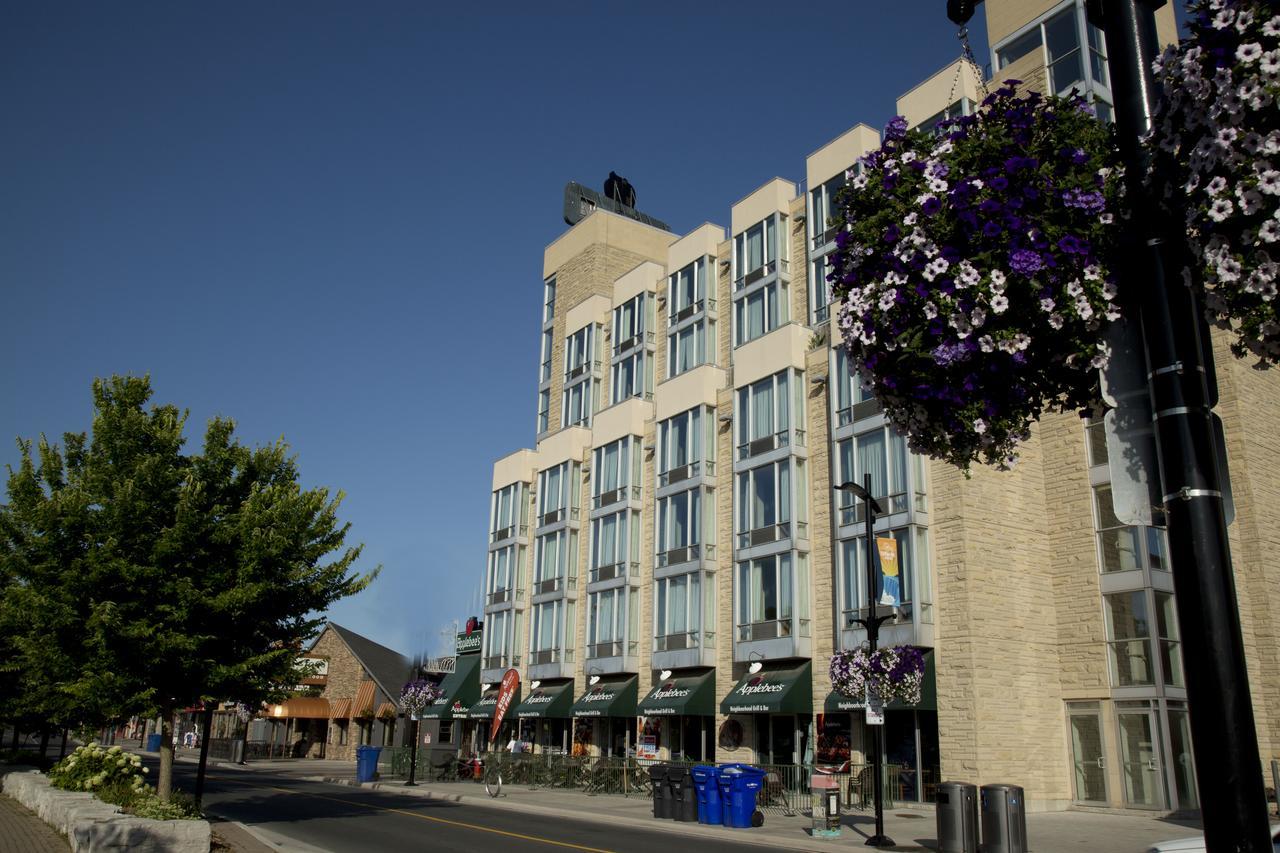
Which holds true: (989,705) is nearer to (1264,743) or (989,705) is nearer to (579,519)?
(1264,743)

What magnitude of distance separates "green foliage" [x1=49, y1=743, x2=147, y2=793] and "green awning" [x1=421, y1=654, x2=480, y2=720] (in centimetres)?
2587

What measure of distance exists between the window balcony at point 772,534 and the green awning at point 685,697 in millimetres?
4581

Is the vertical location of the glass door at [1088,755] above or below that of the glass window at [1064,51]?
below

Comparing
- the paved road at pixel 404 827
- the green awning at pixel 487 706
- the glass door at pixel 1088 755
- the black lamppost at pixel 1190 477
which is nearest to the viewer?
the black lamppost at pixel 1190 477

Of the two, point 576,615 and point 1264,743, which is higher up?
point 576,615

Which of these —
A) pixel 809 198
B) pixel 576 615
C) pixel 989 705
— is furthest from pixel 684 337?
pixel 989 705

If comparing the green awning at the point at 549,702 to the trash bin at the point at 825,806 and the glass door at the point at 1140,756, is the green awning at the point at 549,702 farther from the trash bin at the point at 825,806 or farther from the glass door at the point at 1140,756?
the glass door at the point at 1140,756

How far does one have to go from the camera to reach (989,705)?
79.5 ft

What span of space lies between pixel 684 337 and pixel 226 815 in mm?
24616

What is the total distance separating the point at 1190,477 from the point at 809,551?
2662 centimetres

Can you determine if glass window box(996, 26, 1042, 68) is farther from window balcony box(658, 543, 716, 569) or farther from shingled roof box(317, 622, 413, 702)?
shingled roof box(317, 622, 413, 702)

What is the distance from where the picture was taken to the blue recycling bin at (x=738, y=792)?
20672mm

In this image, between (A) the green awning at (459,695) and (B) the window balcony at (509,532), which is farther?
(B) the window balcony at (509,532)

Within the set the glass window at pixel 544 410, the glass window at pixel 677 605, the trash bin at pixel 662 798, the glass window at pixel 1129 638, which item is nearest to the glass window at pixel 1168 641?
the glass window at pixel 1129 638
